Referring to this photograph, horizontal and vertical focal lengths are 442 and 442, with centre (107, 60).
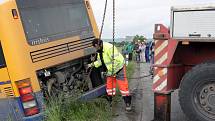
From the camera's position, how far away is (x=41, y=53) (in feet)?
27.5

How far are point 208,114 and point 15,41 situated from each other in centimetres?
360

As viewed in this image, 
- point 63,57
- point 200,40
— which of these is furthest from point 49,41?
point 200,40

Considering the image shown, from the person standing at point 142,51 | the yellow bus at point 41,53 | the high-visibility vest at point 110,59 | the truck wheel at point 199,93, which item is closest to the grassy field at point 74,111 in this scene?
the yellow bus at point 41,53

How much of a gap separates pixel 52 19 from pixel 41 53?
792 millimetres

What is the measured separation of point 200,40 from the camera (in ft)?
20.9

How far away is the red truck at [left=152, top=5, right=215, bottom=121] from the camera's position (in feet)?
20.9

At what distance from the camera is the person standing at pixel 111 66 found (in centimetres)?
892

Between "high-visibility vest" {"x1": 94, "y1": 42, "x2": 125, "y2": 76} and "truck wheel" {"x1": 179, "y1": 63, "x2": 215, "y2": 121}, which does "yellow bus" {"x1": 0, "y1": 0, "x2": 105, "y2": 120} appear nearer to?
"high-visibility vest" {"x1": 94, "y1": 42, "x2": 125, "y2": 76}

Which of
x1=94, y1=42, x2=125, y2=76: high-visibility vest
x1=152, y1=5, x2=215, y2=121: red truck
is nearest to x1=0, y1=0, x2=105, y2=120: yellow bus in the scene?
x1=94, y1=42, x2=125, y2=76: high-visibility vest

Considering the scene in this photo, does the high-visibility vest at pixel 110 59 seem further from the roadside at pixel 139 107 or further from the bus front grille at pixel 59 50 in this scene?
the roadside at pixel 139 107

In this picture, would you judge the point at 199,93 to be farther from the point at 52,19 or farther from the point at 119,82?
the point at 52,19

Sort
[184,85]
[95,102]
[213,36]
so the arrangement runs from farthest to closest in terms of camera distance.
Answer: [95,102], [184,85], [213,36]

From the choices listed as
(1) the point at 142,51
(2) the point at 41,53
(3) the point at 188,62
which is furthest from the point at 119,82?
(1) the point at 142,51

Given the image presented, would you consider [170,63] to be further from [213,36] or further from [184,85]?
[213,36]
